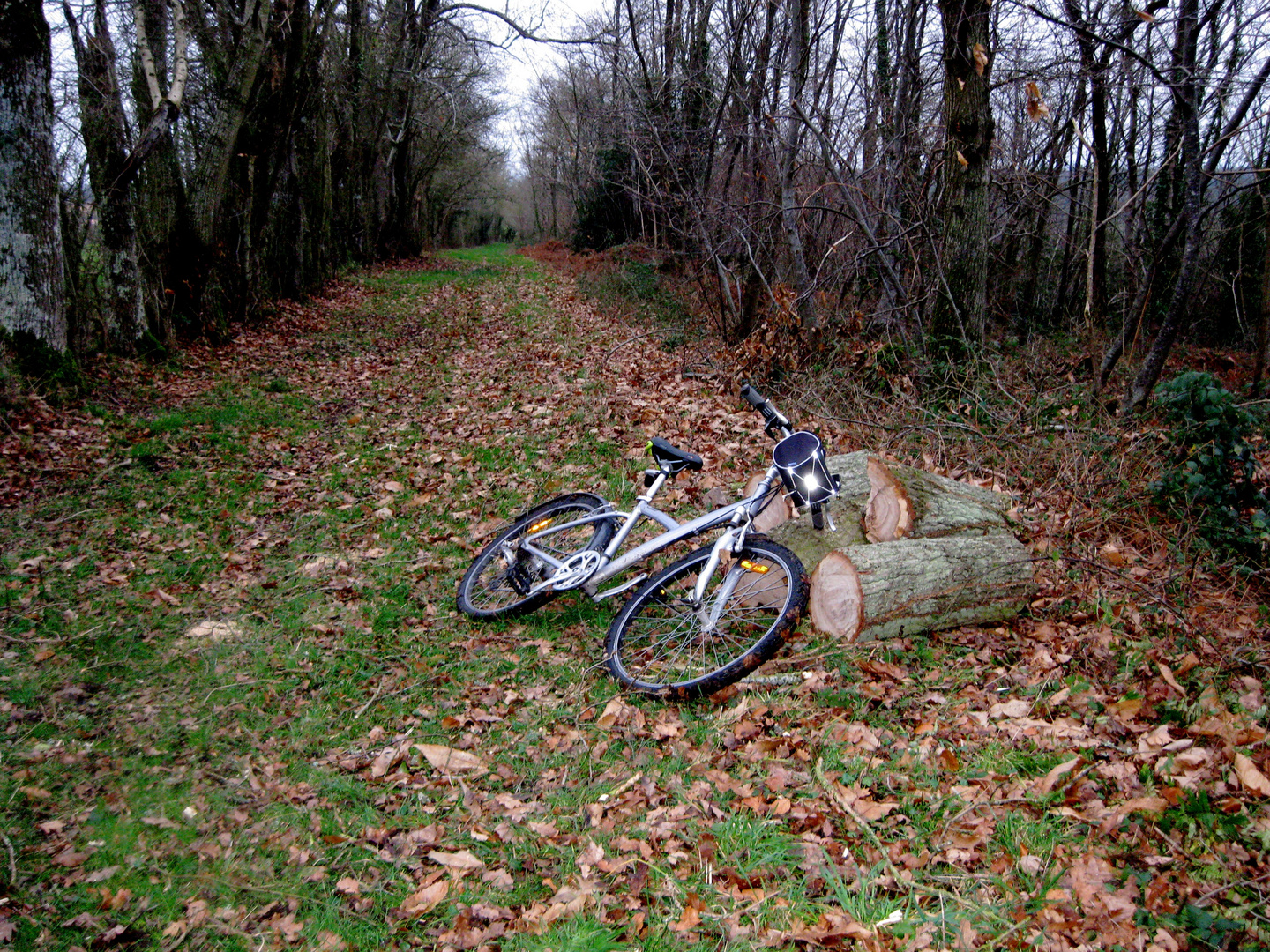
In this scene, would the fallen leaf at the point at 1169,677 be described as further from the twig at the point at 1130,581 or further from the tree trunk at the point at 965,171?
the tree trunk at the point at 965,171

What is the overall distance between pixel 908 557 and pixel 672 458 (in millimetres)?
1533

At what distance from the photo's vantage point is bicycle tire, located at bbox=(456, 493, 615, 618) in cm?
545

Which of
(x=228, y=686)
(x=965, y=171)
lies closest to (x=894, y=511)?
(x=228, y=686)

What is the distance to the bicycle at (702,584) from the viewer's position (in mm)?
4266

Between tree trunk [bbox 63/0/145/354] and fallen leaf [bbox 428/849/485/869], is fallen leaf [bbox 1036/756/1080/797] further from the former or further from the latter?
tree trunk [bbox 63/0/145/354]

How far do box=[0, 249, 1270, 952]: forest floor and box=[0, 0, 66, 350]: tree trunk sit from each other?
2198 mm

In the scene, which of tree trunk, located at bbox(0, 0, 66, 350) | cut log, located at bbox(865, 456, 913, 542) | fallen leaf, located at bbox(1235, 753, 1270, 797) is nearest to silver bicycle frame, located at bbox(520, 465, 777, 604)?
cut log, located at bbox(865, 456, 913, 542)

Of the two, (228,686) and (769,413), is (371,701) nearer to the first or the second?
(228,686)

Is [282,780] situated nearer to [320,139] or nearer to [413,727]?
[413,727]

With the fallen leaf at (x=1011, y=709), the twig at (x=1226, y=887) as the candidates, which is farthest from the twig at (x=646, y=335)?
the twig at (x=1226, y=887)

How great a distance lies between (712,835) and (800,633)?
174 centimetres

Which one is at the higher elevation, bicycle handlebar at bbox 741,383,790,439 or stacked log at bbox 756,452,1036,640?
bicycle handlebar at bbox 741,383,790,439

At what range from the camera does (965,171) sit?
825 cm

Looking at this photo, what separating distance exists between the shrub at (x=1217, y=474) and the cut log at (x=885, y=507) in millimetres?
2140
